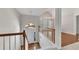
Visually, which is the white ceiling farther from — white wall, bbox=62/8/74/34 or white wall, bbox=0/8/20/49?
white wall, bbox=62/8/74/34

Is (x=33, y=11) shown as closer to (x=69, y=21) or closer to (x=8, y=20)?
(x=8, y=20)

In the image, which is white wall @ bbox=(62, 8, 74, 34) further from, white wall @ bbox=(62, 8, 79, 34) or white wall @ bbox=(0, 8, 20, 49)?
white wall @ bbox=(0, 8, 20, 49)

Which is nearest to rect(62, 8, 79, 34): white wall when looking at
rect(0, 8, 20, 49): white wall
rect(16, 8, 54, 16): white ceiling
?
rect(16, 8, 54, 16): white ceiling

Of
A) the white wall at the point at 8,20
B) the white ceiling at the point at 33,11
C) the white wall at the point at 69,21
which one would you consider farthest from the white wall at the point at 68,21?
the white wall at the point at 8,20

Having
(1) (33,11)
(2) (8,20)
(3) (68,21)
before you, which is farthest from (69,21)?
(2) (8,20)

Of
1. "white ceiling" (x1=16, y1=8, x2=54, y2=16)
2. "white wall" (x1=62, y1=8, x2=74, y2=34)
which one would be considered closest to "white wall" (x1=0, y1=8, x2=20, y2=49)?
"white ceiling" (x1=16, y1=8, x2=54, y2=16)

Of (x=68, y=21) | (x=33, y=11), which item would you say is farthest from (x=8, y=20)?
(x=68, y=21)

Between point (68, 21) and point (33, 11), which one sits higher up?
point (33, 11)

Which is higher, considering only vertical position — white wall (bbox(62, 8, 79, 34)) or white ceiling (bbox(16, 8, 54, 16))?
white ceiling (bbox(16, 8, 54, 16))

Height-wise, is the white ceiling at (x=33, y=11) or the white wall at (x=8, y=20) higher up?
the white ceiling at (x=33, y=11)

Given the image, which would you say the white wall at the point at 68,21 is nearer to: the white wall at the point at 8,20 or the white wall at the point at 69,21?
the white wall at the point at 69,21
